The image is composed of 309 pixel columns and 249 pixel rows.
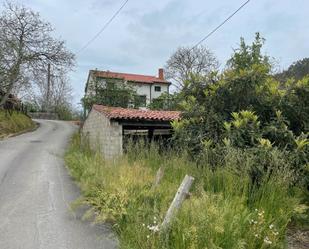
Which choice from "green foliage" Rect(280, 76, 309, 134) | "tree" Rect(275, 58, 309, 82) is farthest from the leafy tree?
"tree" Rect(275, 58, 309, 82)

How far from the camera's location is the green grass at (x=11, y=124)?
28.9m

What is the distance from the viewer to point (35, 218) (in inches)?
265

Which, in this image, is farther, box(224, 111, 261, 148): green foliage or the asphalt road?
box(224, 111, 261, 148): green foliage

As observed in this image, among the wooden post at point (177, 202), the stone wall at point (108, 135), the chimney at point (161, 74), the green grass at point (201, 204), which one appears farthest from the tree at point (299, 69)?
the chimney at point (161, 74)

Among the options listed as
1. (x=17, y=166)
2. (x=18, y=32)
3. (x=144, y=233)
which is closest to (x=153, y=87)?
(x=18, y=32)

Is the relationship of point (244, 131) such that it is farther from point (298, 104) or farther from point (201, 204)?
point (201, 204)

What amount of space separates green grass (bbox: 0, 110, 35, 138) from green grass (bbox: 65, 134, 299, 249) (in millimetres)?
21935

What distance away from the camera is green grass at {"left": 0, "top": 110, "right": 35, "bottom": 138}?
28.9 m

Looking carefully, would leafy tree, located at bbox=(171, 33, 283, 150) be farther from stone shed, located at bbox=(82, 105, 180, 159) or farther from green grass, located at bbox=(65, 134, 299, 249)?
stone shed, located at bbox=(82, 105, 180, 159)

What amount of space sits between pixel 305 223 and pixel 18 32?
30.9m

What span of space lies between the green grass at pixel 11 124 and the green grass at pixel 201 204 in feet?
72.0

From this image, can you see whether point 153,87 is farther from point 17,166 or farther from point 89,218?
point 89,218

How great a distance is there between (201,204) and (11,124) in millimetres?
28385

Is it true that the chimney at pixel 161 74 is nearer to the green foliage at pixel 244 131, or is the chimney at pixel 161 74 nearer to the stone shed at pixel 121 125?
the stone shed at pixel 121 125
